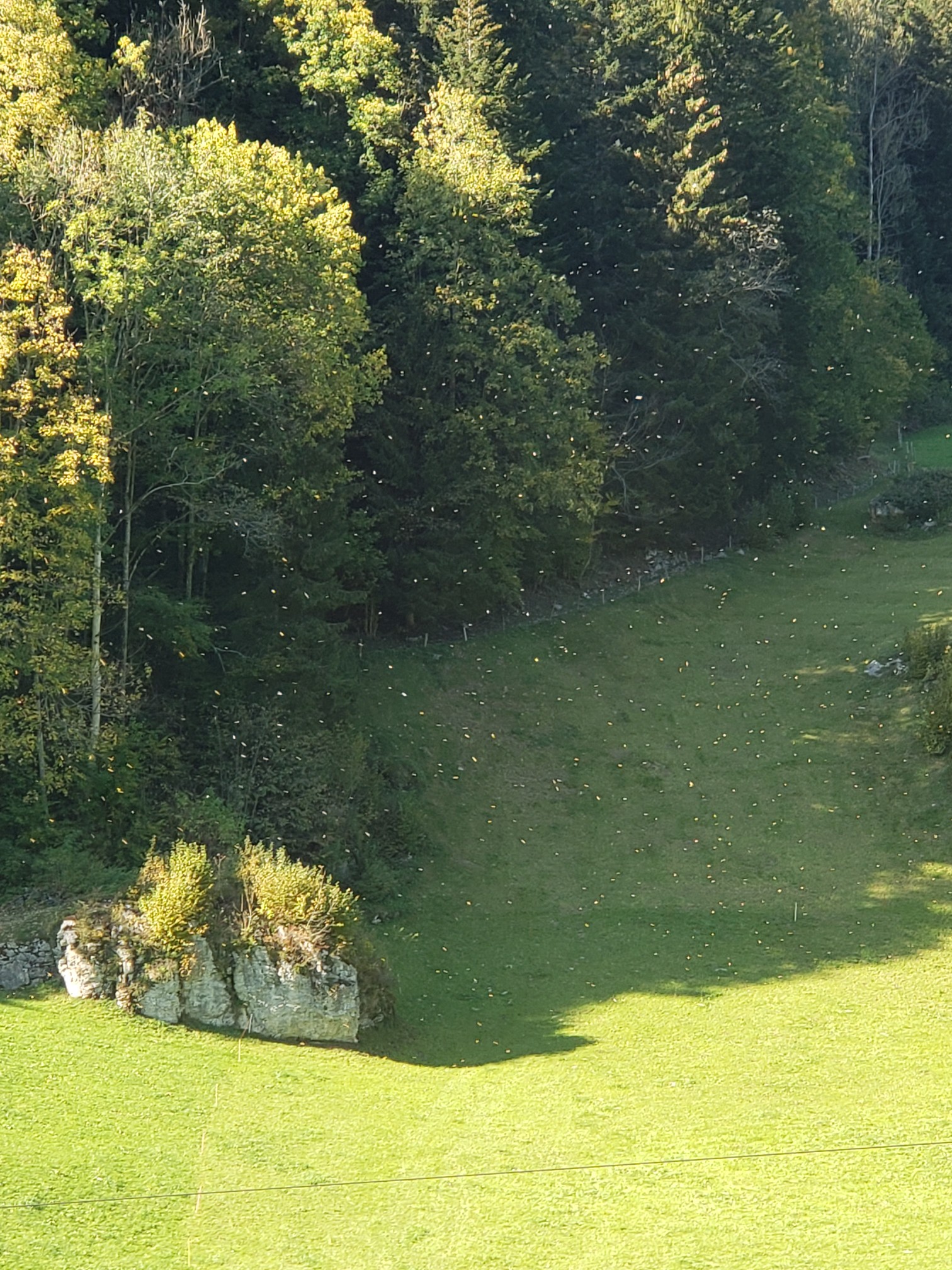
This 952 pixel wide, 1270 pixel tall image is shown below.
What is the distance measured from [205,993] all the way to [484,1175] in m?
5.16

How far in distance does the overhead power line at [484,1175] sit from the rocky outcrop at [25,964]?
5182 mm

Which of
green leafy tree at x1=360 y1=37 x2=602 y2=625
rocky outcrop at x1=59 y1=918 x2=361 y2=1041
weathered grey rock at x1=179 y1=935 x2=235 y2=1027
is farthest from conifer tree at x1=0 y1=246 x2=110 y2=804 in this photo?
green leafy tree at x1=360 y1=37 x2=602 y2=625

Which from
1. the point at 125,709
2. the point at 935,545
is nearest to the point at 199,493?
the point at 125,709

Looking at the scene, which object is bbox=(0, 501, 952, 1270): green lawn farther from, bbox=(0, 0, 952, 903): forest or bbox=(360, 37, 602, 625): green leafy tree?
bbox=(0, 0, 952, 903): forest

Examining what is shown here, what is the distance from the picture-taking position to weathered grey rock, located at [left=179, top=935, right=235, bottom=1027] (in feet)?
63.5

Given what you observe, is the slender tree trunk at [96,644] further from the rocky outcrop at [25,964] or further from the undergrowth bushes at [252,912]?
the rocky outcrop at [25,964]

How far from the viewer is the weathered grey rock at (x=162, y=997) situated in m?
19.1

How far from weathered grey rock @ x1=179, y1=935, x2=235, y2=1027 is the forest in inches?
146

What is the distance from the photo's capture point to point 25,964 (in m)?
19.6

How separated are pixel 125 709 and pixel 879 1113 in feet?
46.9

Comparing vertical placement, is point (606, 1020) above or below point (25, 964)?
below

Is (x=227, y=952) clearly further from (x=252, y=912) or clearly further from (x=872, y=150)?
(x=872, y=150)

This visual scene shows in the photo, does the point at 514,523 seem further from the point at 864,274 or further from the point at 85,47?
the point at 864,274

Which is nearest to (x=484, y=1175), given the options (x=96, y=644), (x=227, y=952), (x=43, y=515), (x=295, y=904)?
(x=295, y=904)
